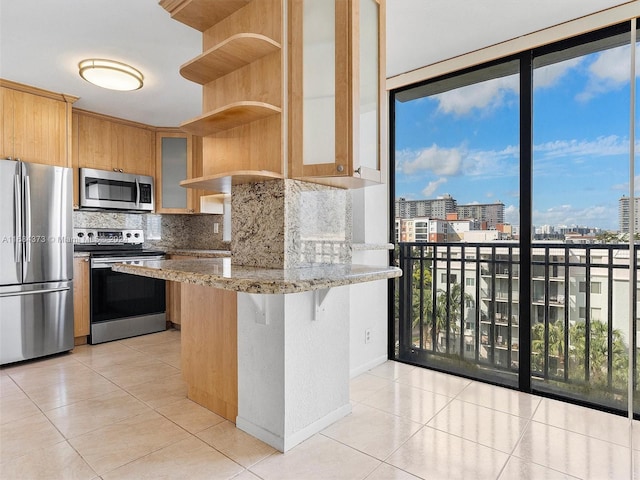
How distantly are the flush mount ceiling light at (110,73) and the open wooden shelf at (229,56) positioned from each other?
1.02 metres

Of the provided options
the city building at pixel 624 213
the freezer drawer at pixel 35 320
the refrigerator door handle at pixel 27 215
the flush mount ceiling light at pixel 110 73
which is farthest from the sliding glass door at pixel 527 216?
the refrigerator door handle at pixel 27 215

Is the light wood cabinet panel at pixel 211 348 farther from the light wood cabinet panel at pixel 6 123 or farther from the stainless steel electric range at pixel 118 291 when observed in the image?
the light wood cabinet panel at pixel 6 123

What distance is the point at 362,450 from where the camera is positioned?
1.84 metres

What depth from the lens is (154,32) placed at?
236 cm

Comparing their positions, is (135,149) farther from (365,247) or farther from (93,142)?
(365,247)

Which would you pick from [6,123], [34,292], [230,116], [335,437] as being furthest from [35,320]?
[335,437]

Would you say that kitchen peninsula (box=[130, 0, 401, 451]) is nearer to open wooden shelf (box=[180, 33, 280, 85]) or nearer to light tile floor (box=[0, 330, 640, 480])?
open wooden shelf (box=[180, 33, 280, 85])

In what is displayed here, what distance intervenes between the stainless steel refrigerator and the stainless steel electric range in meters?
0.30

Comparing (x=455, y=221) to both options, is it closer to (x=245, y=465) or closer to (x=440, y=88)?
(x=440, y=88)

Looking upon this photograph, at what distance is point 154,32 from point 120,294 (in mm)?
2532

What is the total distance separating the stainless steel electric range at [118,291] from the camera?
365 cm

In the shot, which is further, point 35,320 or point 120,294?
point 120,294

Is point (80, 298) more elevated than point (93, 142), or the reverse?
point (93, 142)

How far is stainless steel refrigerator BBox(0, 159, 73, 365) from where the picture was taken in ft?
9.82
